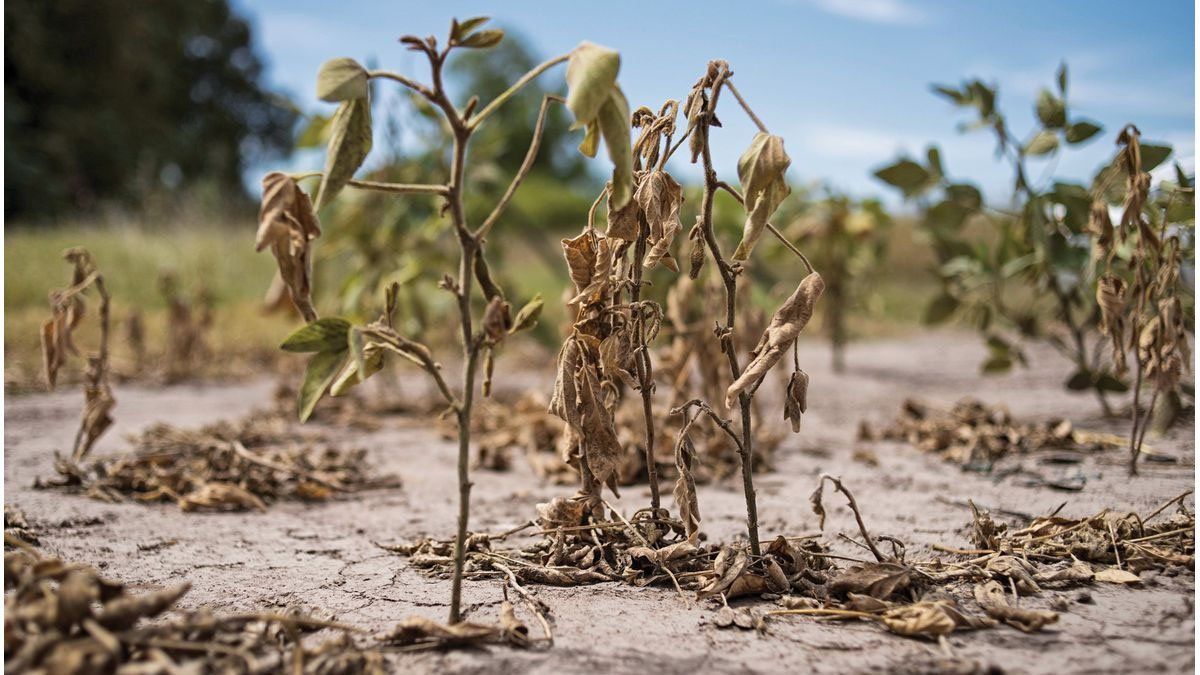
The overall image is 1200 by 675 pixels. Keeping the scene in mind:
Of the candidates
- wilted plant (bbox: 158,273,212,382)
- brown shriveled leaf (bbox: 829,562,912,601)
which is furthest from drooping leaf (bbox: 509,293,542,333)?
wilted plant (bbox: 158,273,212,382)

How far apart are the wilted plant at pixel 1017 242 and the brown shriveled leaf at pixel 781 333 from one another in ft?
5.80

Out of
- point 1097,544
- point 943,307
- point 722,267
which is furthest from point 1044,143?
point 722,267

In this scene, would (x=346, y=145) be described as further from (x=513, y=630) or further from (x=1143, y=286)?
(x=1143, y=286)

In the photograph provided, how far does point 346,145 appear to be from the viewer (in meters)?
1.22

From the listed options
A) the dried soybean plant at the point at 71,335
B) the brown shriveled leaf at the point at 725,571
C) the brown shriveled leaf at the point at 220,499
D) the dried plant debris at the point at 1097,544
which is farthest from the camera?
the brown shriveled leaf at the point at 220,499

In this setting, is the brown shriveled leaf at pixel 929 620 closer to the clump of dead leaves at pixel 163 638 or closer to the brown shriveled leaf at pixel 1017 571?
the brown shriveled leaf at pixel 1017 571

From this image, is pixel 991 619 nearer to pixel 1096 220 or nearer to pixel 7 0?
pixel 1096 220

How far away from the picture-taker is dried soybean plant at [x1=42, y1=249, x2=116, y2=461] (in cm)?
216

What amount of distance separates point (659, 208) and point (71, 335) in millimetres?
1593

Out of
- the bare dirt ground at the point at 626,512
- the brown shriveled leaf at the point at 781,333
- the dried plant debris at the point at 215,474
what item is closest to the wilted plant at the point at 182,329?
the bare dirt ground at the point at 626,512

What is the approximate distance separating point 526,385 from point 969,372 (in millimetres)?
2615

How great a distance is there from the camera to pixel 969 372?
5.30 metres

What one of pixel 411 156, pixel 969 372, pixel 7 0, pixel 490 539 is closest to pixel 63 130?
pixel 7 0

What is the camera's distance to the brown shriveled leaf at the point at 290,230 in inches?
48.5
